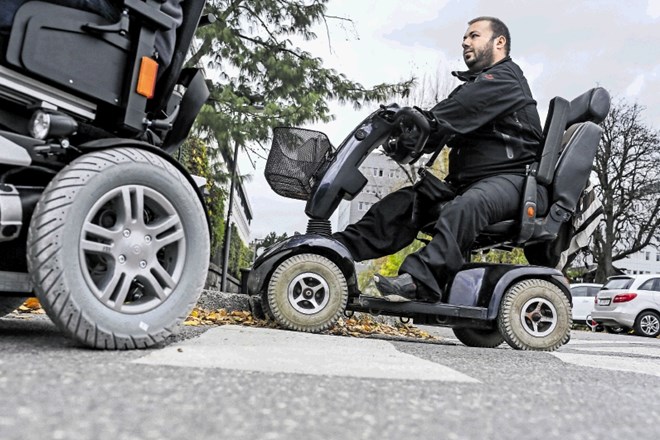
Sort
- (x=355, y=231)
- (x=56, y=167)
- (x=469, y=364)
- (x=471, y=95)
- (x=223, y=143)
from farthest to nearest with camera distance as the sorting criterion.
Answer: (x=223, y=143), (x=355, y=231), (x=471, y=95), (x=469, y=364), (x=56, y=167)

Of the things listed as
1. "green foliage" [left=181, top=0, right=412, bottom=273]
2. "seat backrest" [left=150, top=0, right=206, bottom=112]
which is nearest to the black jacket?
"seat backrest" [left=150, top=0, right=206, bottom=112]

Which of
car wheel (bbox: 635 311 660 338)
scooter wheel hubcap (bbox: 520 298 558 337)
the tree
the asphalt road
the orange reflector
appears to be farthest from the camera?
the tree

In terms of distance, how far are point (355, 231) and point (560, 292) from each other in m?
1.36

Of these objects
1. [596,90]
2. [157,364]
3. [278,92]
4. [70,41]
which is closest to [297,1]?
[278,92]

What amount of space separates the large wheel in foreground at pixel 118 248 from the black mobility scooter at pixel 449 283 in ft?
5.12

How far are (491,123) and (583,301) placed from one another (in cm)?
2197

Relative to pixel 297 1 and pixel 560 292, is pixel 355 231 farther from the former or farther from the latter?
pixel 297 1

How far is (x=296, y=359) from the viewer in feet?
7.38

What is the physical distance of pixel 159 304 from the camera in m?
2.33


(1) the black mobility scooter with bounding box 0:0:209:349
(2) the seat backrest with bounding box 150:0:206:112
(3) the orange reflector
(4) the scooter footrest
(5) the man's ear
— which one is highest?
(5) the man's ear

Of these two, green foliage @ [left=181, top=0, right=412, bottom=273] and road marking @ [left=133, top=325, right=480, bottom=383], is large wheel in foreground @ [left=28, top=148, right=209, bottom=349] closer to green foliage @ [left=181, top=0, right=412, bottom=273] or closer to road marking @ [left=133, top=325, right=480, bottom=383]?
road marking @ [left=133, top=325, right=480, bottom=383]

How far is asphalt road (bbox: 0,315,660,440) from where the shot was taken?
1210mm

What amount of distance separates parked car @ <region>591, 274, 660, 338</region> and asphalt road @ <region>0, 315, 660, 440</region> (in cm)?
1673

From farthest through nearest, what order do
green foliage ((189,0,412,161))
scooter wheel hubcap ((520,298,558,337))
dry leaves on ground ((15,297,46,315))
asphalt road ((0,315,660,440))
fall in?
green foliage ((189,0,412,161))
dry leaves on ground ((15,297,46,315))
scooter wheel hubcap ((520,298,558,337))
asphalt road ((0,315,660,440))
